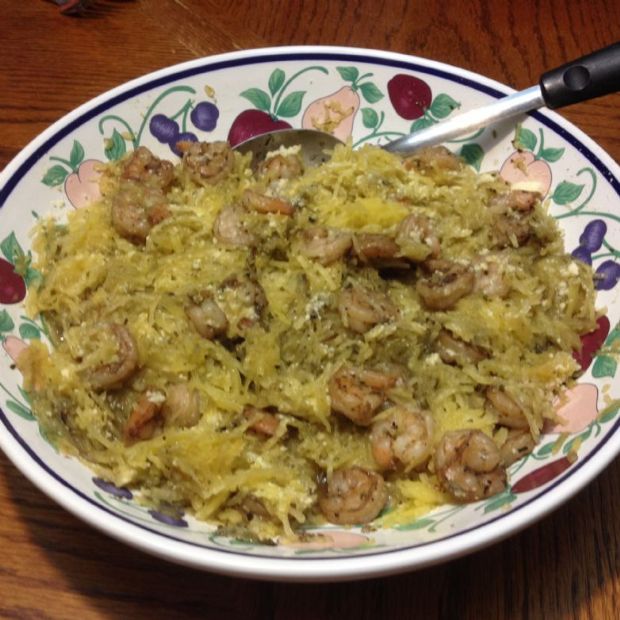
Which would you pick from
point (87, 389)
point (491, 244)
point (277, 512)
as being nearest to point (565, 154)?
point (491, 244)

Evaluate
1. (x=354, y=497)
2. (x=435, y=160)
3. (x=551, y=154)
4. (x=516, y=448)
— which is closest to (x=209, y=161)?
(x=435, y=160)

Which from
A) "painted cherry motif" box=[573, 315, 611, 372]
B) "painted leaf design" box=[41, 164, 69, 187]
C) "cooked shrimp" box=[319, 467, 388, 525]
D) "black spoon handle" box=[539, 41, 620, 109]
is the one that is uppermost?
"black spoon handle" box=[539, 41, 620, 109]

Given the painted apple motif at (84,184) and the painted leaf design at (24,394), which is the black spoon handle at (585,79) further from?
the painted leaf design at (24,394)

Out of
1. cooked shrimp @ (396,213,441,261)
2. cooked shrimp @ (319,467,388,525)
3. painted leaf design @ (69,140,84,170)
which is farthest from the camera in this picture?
painted leaf design @ (69,140,84,170)

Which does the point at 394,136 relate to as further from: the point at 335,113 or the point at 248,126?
the point at 248,126

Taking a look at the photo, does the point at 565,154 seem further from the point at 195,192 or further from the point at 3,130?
the point at 3,130

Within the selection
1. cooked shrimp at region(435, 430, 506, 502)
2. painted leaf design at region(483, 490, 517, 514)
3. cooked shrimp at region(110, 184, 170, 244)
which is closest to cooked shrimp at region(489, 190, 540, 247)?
cooked shrimp at region(435, 430, 506, 502)

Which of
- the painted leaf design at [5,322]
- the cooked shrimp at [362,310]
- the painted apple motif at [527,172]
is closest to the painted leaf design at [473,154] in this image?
the painted apple motif at [527,172]

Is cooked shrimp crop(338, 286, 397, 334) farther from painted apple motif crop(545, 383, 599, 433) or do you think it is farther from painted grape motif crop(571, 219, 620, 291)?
painted grape motif crop(571, 219, 620, 291)
